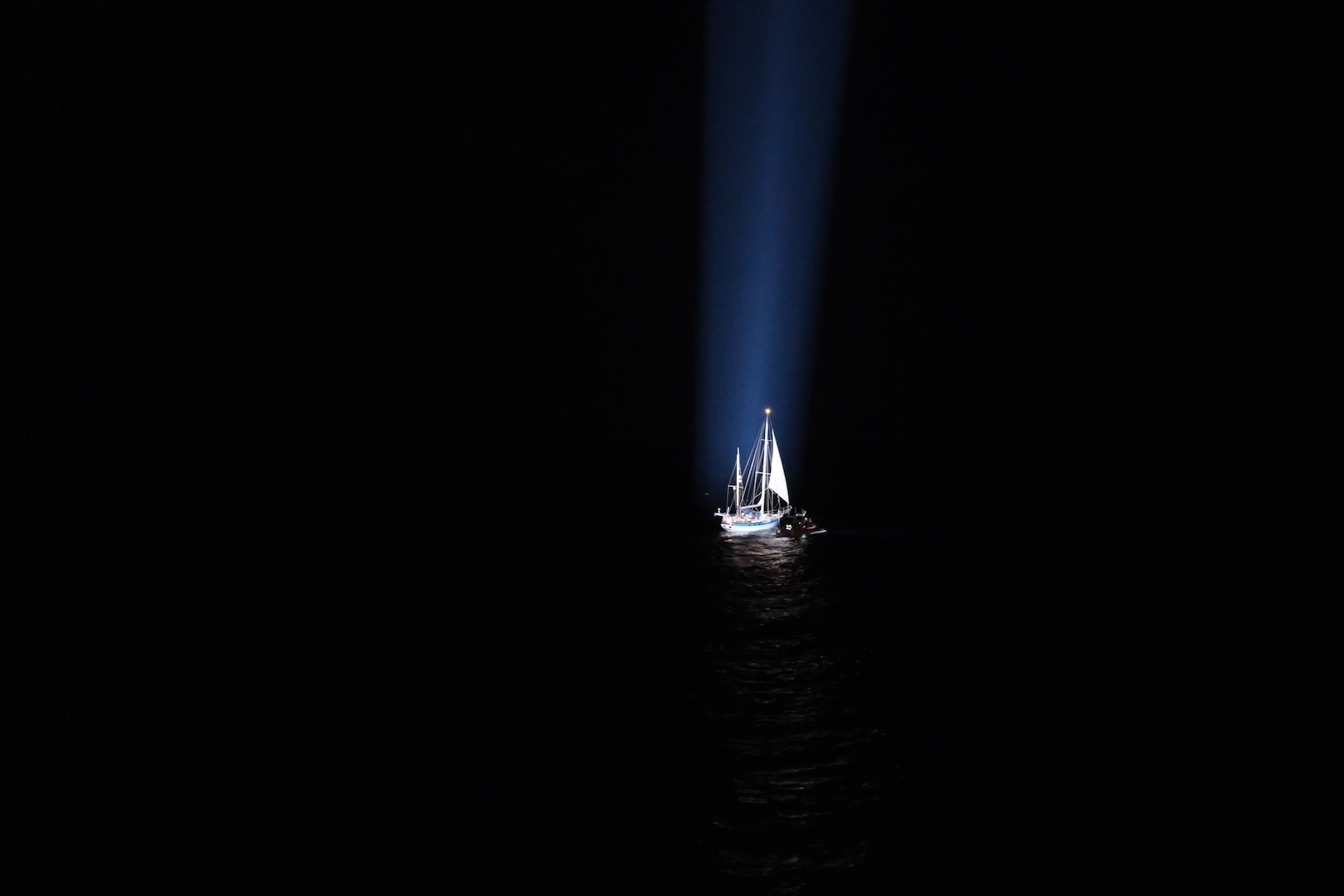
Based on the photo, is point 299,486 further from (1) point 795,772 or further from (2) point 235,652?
(1) point 795,772

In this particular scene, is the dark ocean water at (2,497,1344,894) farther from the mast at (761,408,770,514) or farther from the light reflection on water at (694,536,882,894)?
the mast at (761,408,770,514)

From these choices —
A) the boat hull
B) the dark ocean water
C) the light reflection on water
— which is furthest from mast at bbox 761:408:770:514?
the light reflection on water

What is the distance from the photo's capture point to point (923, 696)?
89.5 ft

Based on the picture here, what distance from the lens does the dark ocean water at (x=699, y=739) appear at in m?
17.3

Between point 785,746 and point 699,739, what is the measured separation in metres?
3.08

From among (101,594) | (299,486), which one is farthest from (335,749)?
(299,486)

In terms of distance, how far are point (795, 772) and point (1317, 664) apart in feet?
85.1

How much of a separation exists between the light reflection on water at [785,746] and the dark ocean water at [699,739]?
0.13m

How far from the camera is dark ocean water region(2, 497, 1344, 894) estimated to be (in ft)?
56.7

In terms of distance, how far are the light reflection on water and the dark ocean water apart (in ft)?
0.44

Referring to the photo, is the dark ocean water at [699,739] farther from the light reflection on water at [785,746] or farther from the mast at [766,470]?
the mast at [766,470]

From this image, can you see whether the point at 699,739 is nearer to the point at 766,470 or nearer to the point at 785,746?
the point at 785,746

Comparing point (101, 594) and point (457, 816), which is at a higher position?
point (457, 816)

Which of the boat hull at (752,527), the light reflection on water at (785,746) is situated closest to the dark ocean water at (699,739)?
the light reflection on water at (785,746)
